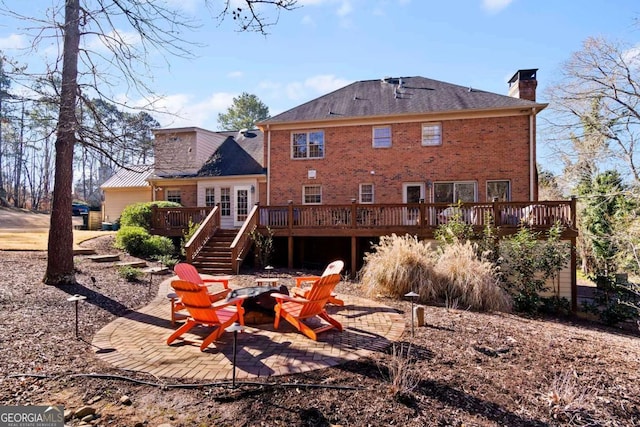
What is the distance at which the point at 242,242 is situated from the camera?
1195 cm

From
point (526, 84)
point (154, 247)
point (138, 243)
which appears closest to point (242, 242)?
point (154, 247)

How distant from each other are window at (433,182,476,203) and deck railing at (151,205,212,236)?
9.72 m

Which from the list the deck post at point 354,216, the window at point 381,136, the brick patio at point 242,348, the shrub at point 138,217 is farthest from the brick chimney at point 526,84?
the shrub at point 138,217

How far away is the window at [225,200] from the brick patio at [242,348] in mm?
11619

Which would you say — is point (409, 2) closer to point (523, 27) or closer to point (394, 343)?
point (523, 27)

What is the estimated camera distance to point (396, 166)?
15672 mm

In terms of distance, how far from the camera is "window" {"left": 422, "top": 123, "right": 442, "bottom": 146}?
15.4 meters

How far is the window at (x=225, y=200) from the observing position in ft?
58.4

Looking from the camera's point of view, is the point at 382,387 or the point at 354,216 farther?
the point at 354,216

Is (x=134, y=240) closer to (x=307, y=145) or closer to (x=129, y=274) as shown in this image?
(x=129, y=274)

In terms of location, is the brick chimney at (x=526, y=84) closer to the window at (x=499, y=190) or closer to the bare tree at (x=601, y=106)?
the bare tree at (x=601, y=106)

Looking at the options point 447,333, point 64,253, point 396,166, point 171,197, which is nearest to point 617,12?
point 396,166

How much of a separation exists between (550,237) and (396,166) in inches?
281

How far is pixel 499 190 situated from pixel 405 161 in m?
3.92
